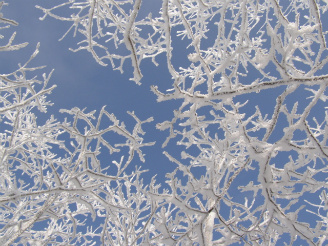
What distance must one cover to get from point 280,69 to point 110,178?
1825 millimetres

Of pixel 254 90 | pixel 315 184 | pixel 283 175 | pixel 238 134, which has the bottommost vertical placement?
pixel 315 184

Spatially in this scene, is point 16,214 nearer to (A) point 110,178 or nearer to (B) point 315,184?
(A) point 110,178

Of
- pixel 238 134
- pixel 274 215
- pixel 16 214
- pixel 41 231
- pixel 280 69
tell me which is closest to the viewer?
pixel 280 69

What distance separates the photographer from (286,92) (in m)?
2.11

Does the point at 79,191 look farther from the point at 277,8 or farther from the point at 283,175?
the point at 277,8

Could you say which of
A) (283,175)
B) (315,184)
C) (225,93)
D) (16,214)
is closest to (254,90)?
(225,93)

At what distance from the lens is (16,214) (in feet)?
10.9

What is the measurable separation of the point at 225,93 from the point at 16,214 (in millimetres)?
2975

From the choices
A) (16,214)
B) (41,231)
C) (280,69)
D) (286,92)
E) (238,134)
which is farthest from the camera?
(41,231)

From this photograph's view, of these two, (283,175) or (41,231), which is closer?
(283,175)

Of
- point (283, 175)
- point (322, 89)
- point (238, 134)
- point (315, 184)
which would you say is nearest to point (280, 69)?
point (322, 89)

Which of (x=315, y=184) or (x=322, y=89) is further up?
(x=322, y=89)

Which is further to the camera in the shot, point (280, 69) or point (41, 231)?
point (41, 231)

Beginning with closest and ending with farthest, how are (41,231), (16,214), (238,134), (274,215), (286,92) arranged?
1. (286,92)
2. (238,134)
3. (274,215)
4. (16,214)
5. (41,231)
